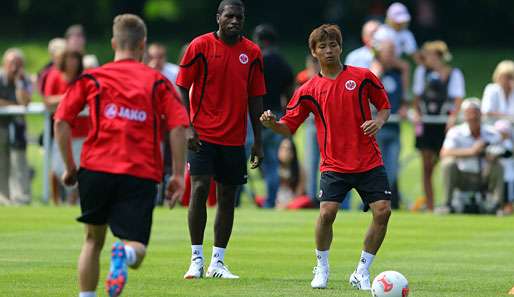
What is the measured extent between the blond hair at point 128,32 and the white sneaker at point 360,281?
3036 millimetres

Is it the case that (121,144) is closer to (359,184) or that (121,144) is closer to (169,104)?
(169,104)

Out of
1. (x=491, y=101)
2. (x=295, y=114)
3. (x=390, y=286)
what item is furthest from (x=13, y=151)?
(x=390, y=286)

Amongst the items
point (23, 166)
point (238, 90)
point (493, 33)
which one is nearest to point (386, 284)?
point (238, 90)

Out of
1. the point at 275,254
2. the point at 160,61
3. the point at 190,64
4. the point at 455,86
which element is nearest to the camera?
the point at 190,64

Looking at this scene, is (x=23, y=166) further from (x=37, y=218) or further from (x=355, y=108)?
(x=355, y=108)

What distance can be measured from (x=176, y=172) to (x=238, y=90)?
9.86 ft

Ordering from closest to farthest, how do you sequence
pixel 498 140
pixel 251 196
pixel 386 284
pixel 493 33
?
pixel 386 284, pixel 498 140, pixel 251 196, pixel 493 33

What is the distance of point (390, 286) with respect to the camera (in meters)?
9.94

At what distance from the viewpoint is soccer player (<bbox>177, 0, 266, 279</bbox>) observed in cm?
1164

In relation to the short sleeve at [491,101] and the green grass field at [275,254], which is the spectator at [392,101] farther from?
the short sleeve at [491,101]

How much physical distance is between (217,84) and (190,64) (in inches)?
11.7

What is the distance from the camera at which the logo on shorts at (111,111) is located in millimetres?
8867

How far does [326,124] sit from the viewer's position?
36.4ft

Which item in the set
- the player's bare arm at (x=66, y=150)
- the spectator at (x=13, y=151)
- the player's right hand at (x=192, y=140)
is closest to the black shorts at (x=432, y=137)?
the spectator at (x=13, y=151)
